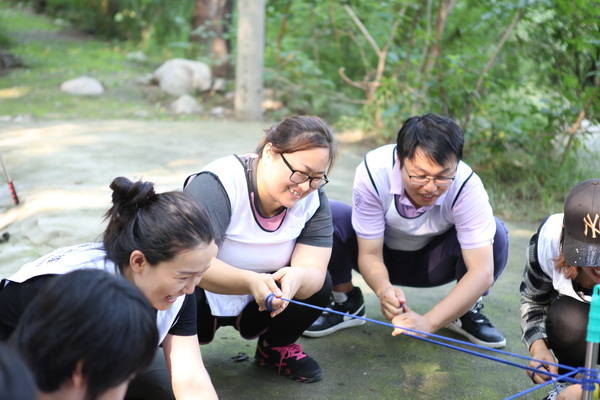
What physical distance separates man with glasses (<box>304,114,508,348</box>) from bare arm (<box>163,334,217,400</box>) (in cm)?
74

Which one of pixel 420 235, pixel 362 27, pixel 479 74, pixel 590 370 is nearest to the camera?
pixel 590 370

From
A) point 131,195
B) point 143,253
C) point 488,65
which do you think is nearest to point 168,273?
point 143,253

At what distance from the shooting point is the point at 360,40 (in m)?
7.61

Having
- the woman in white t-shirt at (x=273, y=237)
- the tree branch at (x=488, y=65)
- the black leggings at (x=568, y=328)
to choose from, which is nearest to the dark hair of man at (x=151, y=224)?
the woman in white t-shirt at (x=273, y=237)

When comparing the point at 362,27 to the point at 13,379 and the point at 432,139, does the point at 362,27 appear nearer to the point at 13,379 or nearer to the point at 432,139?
the point at 432,139

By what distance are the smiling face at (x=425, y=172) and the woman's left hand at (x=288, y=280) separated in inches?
21.1

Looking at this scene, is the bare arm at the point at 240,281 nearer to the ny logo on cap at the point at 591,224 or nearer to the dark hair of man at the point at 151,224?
the dark hair of man at the point at 151,224

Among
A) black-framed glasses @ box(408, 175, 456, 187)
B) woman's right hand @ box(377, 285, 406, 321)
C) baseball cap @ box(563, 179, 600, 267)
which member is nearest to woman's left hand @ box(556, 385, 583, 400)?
baseball cap @ box(563, 179, 600, 267)

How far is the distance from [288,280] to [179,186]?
8.45 ft

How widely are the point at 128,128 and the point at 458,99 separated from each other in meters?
3.05

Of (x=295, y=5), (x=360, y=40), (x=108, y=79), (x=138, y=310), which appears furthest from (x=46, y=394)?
(x=108, y=79)

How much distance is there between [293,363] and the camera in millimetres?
2812

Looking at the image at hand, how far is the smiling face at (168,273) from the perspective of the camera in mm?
1966

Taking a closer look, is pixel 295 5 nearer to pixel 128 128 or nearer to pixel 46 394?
pixel 128 128
